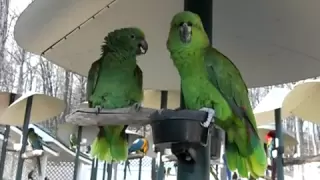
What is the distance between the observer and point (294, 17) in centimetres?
176

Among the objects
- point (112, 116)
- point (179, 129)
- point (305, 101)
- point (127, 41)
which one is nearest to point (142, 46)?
point (127, 41)

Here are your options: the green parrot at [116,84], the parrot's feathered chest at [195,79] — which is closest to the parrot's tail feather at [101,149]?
the green parrot at [116,84]

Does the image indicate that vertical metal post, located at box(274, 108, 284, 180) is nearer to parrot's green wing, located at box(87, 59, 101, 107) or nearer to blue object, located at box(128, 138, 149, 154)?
parrot's green wing, located at box(87, 59, 101, 107)

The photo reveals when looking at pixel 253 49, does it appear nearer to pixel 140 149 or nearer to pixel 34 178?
pixel 140 149

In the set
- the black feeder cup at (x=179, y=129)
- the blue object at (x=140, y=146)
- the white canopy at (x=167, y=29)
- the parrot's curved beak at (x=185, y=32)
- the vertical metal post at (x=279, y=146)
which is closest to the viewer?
the black feeder cup at (x=179, y=129)

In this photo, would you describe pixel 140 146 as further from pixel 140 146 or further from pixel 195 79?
pixel 195 79

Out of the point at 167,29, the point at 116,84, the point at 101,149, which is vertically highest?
the point at 167,29

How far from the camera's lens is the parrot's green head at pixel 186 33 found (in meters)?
1.25

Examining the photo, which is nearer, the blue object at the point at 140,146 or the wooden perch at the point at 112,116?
the wooden perch at the point at 112,116

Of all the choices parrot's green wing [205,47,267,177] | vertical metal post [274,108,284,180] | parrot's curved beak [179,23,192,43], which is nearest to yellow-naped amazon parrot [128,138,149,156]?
vertical metal post [274,108,284,180]

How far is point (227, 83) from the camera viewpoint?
1328 millimetres

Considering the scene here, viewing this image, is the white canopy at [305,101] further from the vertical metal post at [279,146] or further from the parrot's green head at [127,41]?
the parrot's green head at [127,41]

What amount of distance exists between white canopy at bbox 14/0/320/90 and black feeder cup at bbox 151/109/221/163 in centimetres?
69

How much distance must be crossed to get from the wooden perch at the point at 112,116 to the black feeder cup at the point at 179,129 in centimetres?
5
